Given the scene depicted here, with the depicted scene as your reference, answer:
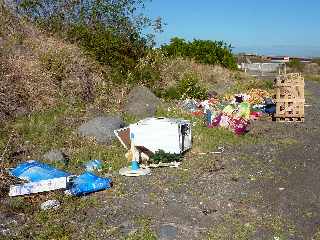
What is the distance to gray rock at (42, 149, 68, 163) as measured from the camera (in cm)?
766

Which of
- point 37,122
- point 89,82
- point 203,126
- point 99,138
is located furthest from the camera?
point 89,82

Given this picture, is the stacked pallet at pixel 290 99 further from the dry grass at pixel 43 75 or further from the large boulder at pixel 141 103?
the dry grass at pixel 43 75

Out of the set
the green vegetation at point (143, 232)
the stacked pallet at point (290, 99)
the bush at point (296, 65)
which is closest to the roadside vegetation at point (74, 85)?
the green vegetation at point (143, 232)

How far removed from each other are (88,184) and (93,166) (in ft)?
3.14

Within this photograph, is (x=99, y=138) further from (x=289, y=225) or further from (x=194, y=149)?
(x=289, y=225)

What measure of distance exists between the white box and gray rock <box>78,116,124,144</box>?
81 centimetres

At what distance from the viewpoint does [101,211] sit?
605cm

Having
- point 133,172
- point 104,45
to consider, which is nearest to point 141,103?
point 104,45

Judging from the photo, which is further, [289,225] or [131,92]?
[131,92]

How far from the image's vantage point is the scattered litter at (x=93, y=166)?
24.7ft

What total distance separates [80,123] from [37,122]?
0.80 metres

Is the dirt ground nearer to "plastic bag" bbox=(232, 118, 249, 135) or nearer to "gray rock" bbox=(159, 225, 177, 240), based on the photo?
"gray rock" bbox=(159, 225, 177, 240)

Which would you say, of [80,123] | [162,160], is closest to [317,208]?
[162,160]

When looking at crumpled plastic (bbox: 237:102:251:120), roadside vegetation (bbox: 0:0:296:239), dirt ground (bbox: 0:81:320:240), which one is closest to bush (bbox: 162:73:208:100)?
roadside vegetation (bbox: 0:0:296:239)
